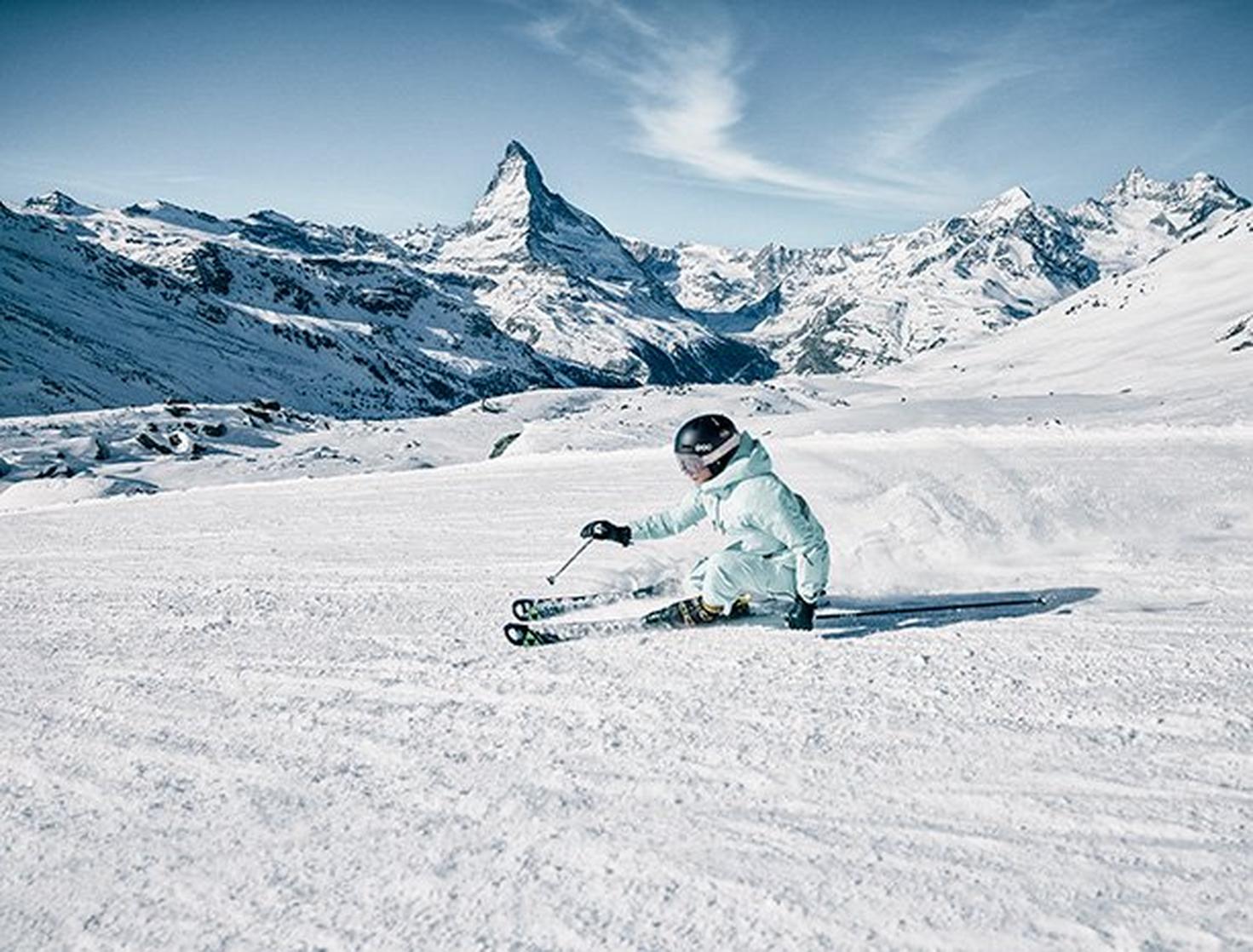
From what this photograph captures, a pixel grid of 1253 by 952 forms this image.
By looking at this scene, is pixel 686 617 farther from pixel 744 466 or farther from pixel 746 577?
pixel 744 466

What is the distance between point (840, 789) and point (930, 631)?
8.61 ft

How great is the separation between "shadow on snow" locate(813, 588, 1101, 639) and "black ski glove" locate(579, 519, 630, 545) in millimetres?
1717

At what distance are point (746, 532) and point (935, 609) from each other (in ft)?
5.64

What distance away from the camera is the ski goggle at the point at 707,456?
6223 mm

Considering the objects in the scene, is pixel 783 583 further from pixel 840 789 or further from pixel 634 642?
pixel 840 789

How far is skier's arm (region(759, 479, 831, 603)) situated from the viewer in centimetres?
604

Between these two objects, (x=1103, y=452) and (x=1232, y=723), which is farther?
(x=1103, y=452)

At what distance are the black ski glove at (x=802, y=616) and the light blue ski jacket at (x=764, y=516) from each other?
2.6 inches

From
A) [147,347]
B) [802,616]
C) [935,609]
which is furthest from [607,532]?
[147,347]

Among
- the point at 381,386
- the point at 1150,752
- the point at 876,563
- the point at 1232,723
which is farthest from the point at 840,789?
the point at 381,386

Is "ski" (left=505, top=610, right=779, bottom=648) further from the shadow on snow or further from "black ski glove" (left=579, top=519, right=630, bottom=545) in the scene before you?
"black ski glove" (left=579, top=519, right=630, bottom=545)

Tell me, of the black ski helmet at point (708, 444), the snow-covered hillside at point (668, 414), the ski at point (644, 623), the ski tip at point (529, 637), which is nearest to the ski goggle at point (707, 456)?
the black ski helmet at point (708, 444)

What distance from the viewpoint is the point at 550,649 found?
607cm

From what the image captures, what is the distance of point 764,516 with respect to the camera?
6.11 metres
